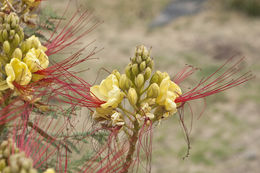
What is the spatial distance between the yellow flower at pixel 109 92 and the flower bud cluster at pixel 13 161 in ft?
1.94

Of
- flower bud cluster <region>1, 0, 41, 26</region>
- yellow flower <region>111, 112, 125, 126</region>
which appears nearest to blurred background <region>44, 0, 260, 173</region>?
flower bud cluster <region>1, 0, 41, 26</region>

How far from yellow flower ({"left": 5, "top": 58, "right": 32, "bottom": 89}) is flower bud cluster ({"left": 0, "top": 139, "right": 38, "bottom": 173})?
1.87 feet

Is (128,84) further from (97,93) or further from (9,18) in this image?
(9,18)

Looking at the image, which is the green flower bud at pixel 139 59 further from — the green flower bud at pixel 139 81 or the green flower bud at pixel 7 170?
the green flower bud at pixel 7 170

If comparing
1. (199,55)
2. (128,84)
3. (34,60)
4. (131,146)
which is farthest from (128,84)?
(199,55)

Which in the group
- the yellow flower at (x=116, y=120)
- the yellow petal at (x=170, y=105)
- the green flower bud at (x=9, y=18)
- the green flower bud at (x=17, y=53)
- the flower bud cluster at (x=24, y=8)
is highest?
the flower bud cluster at (x=24, y=8)

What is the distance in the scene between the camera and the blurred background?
5949mm

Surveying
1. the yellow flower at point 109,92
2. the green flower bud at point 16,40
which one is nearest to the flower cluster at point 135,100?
the yellow flower at point 109,92

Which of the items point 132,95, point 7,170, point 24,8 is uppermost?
point 24,8

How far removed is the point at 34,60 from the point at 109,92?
0.35m

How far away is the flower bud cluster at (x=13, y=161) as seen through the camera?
0.96 meters

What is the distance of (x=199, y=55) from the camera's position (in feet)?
31.4

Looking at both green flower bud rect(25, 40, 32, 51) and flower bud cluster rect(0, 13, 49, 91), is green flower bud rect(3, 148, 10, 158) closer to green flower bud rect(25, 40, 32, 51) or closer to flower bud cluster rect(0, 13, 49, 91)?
flower bud cluster rect(0, 13, 49, 91)

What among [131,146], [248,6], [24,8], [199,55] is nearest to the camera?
[131,146]
